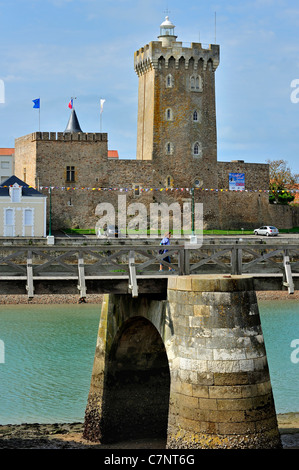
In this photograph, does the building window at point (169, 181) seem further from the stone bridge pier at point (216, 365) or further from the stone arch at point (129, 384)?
the stone bridge pier at point (216, 365)

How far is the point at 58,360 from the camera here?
26.1 meters

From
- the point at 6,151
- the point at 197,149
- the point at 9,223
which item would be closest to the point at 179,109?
the point at 197,149

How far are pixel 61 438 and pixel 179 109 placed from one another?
4393 centimetres

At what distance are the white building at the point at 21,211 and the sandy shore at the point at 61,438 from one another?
3473 cm

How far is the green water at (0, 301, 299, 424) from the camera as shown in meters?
20.7

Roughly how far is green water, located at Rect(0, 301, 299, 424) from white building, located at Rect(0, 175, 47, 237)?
1393 centimetres

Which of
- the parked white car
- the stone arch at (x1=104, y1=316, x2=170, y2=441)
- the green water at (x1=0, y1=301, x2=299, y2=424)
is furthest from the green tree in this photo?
the stone arch at (x1=104, y1=316, x2=170, y2=441)

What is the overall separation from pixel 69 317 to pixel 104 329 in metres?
19.4

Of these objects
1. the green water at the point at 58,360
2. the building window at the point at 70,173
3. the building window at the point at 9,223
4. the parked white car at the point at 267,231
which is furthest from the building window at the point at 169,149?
the green water at the point at 58,360

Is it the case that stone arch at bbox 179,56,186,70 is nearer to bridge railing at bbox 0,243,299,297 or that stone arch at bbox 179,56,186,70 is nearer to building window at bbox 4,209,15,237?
building window at bbox 4,209,15,237

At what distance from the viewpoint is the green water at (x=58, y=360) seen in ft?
68.0

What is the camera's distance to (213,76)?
2376 inches

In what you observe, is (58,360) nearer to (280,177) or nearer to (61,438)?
(61,438)

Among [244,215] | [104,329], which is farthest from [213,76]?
[104,329]
